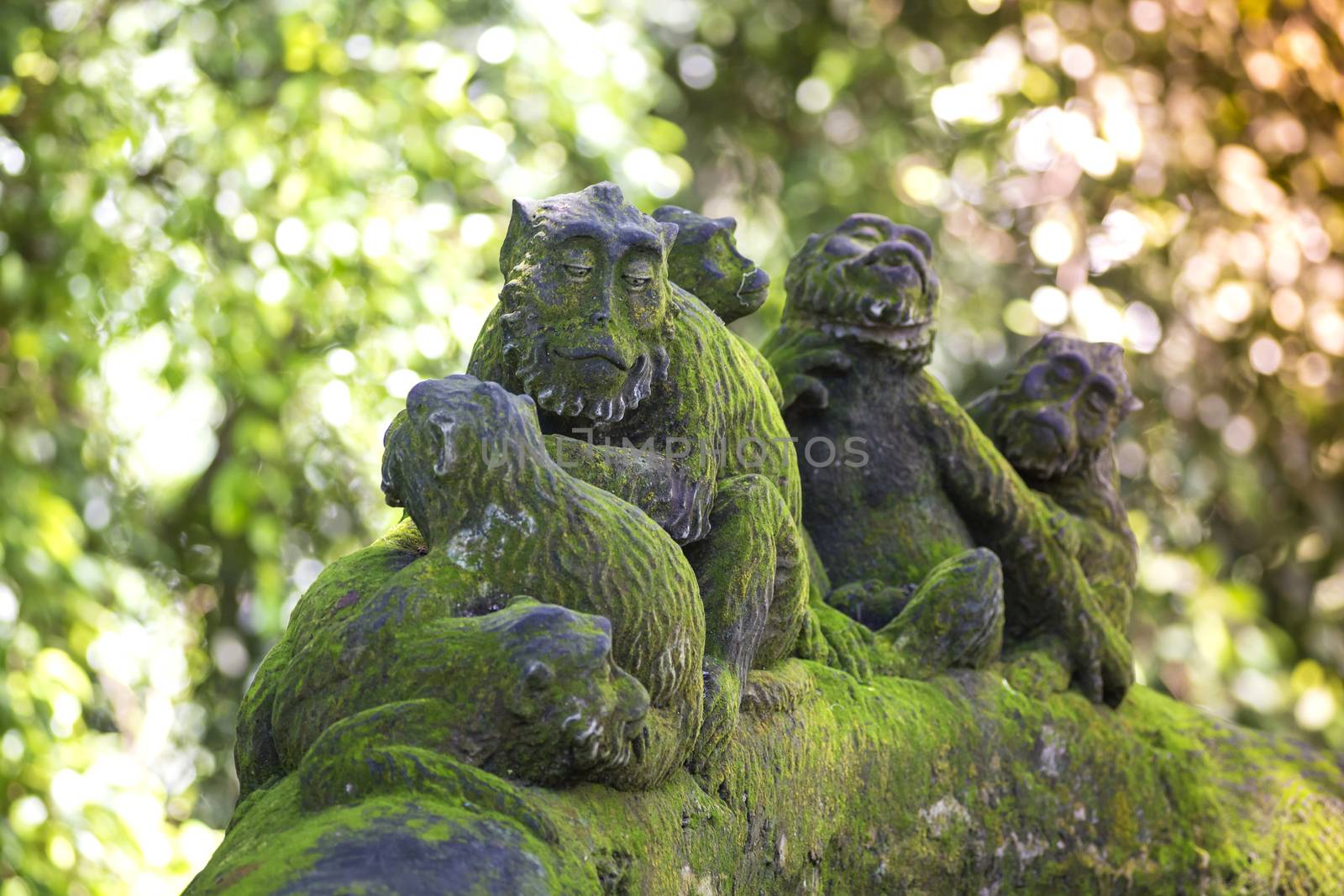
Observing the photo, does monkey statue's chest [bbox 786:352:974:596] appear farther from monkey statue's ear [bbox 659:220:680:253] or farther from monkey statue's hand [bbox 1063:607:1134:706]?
monkey statue's ear [bbox 659:220:680:253]

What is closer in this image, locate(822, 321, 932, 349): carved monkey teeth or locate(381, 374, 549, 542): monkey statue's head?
locate(381, 374, 549, 542): monkey statue's head

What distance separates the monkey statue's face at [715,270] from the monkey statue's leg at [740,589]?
538 millimetres

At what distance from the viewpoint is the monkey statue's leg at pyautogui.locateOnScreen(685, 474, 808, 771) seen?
7.39ft

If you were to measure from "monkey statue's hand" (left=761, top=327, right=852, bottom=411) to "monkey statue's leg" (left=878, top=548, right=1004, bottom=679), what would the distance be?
439 millimetres

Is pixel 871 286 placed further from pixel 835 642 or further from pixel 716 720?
pixel 716 720

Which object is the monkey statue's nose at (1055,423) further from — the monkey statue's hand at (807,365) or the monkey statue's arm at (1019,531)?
the monkey statue's hand at (807,365)

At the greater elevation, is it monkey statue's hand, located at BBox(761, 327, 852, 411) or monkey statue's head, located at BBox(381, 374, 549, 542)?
monkey statue's head, located at BBox(381, 374, 549, 542)

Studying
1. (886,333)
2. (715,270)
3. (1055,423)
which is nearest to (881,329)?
(886,333)

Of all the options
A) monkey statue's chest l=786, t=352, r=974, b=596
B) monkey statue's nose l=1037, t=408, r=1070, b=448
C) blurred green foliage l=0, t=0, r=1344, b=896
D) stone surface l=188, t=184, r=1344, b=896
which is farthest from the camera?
blurred green foliage l=0, t=0, r=1344, b=896

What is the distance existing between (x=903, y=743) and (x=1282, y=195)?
13.8ft

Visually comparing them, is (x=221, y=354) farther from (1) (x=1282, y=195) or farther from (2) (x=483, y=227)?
(1) (x=1282, y=195)

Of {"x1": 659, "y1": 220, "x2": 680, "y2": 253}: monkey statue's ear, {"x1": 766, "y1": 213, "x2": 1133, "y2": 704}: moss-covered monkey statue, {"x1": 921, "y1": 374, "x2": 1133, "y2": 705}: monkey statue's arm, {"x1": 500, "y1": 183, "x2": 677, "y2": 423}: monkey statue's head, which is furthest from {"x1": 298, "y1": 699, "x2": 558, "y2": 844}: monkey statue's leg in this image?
{"x1": 921, "y1": 374, "x2": 1133, "y2": 705}: monkey statue's arm

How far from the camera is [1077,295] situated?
618 centimetres

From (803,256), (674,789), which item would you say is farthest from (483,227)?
(674,789)
